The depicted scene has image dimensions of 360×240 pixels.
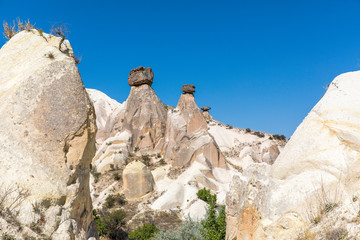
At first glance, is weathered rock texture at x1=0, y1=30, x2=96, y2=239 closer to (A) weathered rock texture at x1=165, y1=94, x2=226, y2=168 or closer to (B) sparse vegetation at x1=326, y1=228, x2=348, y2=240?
(B) sparse vegetation at x1=326, y1=228, x2=348, y2=240

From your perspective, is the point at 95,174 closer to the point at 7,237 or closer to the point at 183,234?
the point at 183,234

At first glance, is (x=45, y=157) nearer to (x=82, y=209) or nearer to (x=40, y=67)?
(x=82, y=209)

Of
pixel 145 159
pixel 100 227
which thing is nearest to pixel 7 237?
pixel 100 227

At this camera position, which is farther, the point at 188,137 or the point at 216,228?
the point at 188,137

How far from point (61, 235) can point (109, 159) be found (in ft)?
74.2

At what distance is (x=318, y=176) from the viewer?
5.30 m

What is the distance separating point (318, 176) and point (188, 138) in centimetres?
2060

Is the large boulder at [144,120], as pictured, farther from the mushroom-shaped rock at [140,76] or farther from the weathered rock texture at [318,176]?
the weathered rock texture at [318,176]

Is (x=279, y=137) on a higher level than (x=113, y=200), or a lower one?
higher

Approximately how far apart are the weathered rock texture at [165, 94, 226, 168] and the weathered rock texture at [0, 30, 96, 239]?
18.6 m

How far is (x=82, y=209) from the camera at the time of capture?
18.7ft

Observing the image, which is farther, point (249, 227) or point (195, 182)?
point (195, 182)

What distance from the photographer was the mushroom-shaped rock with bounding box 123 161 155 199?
2111 centimetres

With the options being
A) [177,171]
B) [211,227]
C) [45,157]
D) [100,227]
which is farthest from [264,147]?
[45,157]
